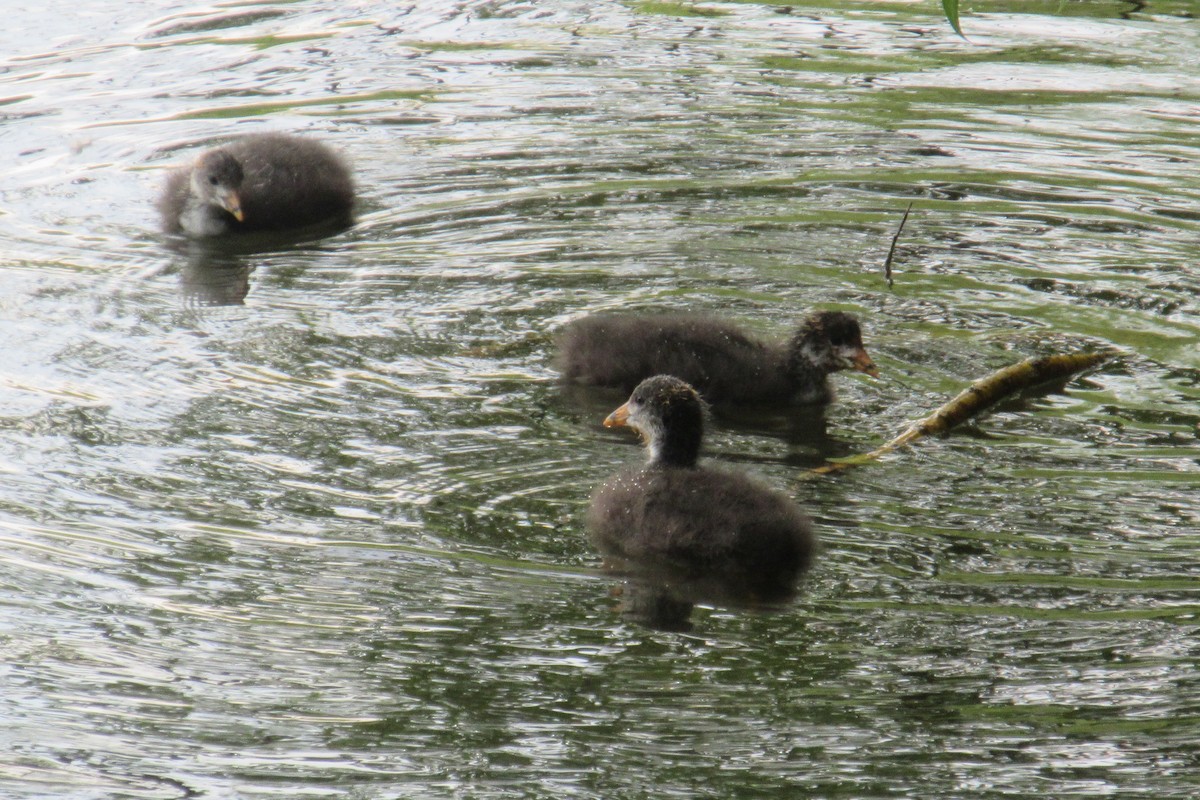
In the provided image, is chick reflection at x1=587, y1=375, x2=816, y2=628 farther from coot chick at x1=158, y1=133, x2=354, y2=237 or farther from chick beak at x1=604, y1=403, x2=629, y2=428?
coot chick at x1=158, y1=133, x2=354, y2=237

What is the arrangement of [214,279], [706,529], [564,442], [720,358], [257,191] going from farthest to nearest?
[257,191], [214,279], [720,358], [564,442], [706,529]

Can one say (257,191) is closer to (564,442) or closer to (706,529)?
(564,442)

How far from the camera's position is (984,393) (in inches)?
248

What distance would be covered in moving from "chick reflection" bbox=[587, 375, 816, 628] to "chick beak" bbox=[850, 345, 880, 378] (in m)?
1.30

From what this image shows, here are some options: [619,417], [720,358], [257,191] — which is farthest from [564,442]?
[257,191]

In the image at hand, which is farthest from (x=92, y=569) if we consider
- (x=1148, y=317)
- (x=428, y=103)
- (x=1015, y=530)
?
(x=428, y=103)

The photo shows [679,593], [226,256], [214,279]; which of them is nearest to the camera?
[679,593]

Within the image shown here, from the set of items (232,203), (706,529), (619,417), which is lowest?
(706,529)

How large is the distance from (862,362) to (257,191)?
377cm

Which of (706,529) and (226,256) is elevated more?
(226,256)

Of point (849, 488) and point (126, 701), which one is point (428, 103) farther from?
point (126, 701)

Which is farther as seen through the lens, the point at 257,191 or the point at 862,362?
the point at 257,191

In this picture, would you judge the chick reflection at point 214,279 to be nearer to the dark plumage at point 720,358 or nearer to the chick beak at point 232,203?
the chick beak at point 232,203

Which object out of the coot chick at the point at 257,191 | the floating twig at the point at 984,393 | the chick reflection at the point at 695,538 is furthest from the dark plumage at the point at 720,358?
the coot chick at the point at 257,191
